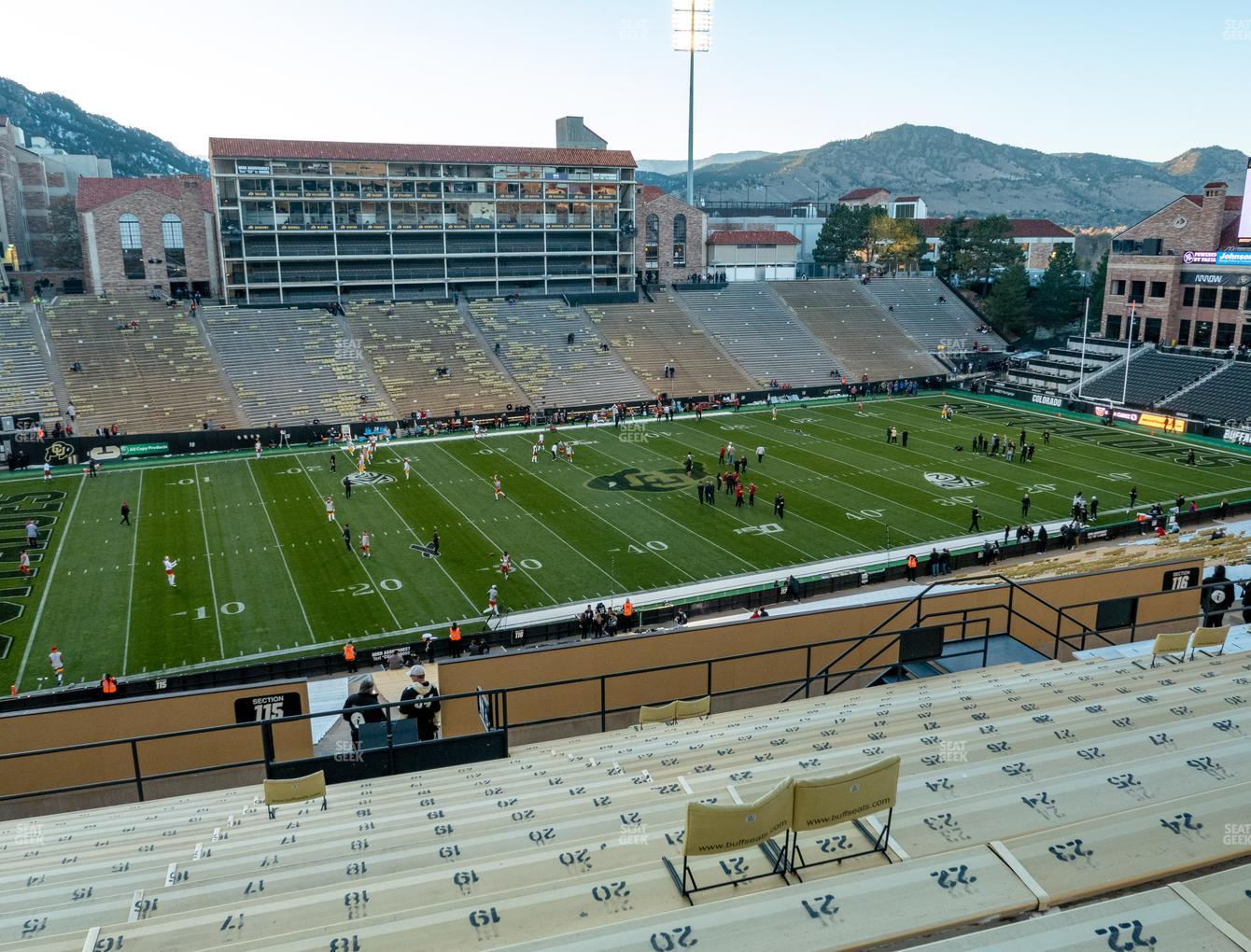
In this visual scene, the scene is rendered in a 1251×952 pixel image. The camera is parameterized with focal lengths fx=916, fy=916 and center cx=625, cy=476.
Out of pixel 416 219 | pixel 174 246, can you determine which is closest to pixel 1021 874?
pixel 416 219

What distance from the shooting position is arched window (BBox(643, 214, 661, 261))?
7525 cm

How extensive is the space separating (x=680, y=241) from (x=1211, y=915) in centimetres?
7652

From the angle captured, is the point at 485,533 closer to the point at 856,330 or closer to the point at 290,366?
the point at 290,366

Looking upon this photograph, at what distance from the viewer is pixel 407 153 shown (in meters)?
64.8

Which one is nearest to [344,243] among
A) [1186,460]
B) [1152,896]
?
[1186,460]

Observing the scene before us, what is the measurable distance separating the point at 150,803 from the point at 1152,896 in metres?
9.65

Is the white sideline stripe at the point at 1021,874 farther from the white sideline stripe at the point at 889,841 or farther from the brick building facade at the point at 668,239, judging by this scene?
the brick building facade at the point at 668,239

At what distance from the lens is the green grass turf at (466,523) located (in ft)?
83.3

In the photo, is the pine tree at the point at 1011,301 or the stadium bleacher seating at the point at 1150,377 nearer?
the stadium bleacher seating at the point at 1150,377

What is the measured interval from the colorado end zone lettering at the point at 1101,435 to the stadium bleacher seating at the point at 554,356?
2023cm

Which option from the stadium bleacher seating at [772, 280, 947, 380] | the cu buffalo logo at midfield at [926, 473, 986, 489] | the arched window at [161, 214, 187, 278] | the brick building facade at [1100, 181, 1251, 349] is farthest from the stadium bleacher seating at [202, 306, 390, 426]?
the brick building facade at [1100, 181, 1251, 349]

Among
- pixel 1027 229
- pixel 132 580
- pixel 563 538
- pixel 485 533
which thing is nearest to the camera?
pixel 132 580

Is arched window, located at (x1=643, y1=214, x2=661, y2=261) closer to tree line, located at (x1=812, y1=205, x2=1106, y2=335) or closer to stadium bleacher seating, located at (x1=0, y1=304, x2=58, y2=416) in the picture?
tree line, located at (x1=812, y1=205, x2=1106, y2=335)

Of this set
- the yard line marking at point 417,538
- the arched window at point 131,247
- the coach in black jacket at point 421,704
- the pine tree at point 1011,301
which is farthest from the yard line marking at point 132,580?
the pine tree at point 1011,301
